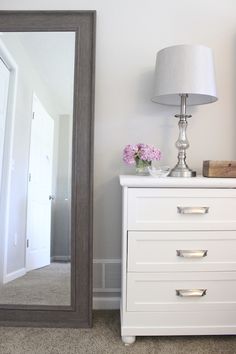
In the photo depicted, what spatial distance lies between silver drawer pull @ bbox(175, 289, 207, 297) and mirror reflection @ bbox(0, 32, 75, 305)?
0.62m

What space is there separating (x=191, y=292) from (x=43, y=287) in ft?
2.63

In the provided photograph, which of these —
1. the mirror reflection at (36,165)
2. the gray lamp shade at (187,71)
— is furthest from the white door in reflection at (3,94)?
the gray lamp shade at (187,71)

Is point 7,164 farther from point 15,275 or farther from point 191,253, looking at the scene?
point 191,253

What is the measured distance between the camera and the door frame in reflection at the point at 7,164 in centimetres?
173

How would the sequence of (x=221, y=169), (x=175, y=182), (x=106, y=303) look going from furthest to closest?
1. (x=106, y=303)
2. (x=221, y=169)
3. (x=175, y=182)

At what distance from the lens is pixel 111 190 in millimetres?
1880

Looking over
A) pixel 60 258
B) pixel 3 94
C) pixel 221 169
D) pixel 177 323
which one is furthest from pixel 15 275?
pixel 221 169

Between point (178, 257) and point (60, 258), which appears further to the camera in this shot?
point (60, 258)

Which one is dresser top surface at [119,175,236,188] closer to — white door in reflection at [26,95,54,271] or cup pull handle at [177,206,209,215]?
cup pull handle at [177,206,209,215]

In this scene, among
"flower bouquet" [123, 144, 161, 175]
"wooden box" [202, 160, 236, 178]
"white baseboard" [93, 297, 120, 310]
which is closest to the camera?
"wooden box" [202, 160, 236, 178]

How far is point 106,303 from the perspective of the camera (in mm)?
1867

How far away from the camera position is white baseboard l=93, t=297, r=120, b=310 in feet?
6.12

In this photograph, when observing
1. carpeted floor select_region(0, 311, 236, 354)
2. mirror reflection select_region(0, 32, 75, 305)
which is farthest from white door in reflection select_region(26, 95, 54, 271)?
carpeted floor select_region(0, 311, 236, 354)

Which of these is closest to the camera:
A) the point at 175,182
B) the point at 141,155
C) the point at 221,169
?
the point at 175,182
